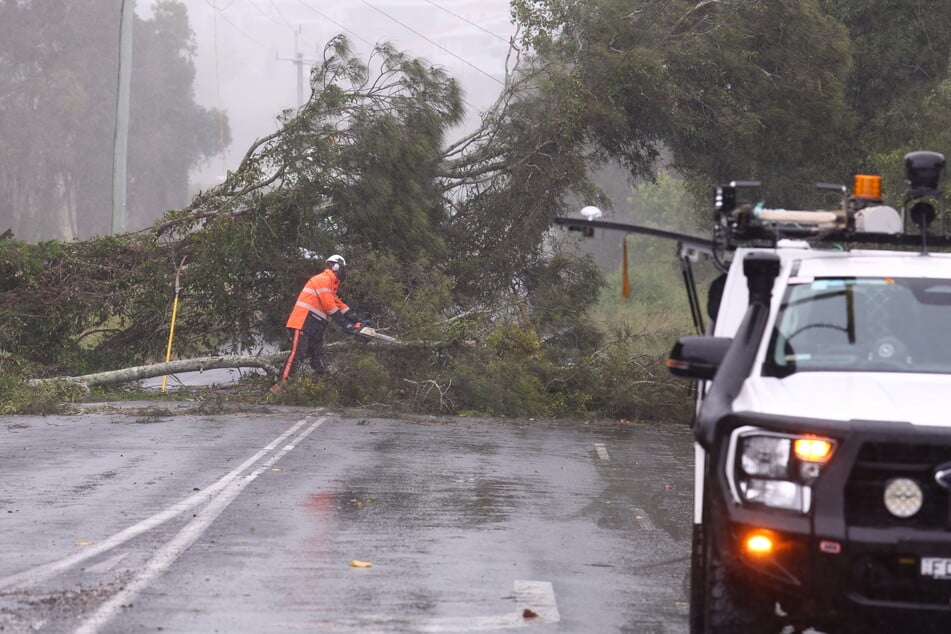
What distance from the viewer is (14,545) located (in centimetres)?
831

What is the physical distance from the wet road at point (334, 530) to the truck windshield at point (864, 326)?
149 cm

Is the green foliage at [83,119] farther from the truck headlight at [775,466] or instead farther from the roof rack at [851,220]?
the truck headlight at [775,466]

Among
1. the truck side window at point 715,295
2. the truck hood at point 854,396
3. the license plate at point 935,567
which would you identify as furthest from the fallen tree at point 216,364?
the license plate at point 935,567

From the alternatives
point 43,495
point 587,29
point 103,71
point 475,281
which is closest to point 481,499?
point 43,495

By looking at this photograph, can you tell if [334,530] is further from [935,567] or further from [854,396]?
[935,567]

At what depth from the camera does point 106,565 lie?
7.71 m

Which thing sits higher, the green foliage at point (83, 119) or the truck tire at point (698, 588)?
the green foliage at point (83, 119)

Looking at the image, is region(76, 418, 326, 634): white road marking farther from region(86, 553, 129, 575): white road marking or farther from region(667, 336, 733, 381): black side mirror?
region(667, 336, 733, 381): black side mirror

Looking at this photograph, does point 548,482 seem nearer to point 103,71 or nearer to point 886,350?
point 886,350

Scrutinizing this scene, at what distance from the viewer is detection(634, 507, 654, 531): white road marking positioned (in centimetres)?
1000

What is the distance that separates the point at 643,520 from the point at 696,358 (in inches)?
173

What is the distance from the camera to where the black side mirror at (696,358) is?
612cm

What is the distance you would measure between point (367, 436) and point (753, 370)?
975cm

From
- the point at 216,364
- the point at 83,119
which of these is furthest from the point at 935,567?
the point at 83,119
